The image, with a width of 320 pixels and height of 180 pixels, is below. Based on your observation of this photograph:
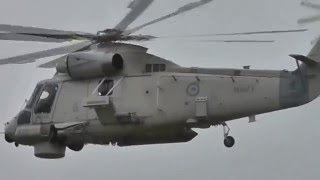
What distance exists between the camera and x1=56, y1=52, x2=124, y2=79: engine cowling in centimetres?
2894

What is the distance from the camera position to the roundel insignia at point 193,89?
27.8 m

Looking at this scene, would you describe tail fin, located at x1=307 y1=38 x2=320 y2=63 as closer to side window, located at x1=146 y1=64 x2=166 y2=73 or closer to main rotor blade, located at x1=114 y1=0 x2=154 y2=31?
side window, located at x1=146 y1=64 x2=166 y2=73

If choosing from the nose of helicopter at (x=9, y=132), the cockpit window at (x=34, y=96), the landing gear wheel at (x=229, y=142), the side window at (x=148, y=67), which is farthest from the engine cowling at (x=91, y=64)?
the landing gear wheel at (x=229, y=142)

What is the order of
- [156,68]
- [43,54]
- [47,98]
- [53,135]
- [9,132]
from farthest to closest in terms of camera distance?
[9,132] → [47,98] → [43,54] → [53,135] → [156,68]

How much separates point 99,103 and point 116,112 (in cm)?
56

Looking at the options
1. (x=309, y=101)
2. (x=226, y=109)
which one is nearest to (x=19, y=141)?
(x=226, y=109)

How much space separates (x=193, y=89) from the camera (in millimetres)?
27859

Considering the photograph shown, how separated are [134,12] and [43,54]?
349 cm

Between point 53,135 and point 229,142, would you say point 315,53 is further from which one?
point 53,135

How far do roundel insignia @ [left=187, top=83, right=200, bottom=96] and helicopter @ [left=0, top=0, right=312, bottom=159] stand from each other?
0.03 m

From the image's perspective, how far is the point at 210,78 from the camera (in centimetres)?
2775

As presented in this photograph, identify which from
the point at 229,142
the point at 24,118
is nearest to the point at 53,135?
the point at 24,118

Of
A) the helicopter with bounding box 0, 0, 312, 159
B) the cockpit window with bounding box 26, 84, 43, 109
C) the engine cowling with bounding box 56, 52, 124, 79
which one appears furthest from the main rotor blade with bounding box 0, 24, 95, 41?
the cockpit window with bounding box 26, 84, 43, 109

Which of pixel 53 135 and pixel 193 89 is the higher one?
pixel 193 89
